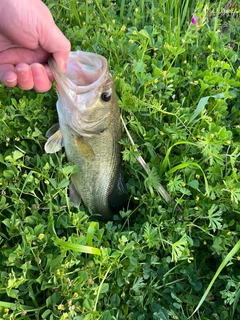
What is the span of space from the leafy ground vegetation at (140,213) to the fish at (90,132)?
0.28ft

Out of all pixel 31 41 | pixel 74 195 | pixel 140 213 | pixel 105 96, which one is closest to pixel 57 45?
pixel 31 41

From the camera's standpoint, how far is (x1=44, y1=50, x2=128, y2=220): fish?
245 centimetres

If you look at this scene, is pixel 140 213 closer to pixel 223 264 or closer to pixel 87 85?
pixel 223 264

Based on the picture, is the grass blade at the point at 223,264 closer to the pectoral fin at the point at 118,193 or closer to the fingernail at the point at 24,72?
the pectoral fin at the point at 118,193

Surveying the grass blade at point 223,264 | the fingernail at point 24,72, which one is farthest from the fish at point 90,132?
the grass blade at point 223,264

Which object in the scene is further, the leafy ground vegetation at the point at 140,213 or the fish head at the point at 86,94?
the fish head at the point at 86,94

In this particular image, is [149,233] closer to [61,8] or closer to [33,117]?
[33,117]

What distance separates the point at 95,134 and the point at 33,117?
440 millimetres

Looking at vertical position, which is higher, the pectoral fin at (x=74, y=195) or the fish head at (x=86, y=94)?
the fish head at (x=86, y=94)

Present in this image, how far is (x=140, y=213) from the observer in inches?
107

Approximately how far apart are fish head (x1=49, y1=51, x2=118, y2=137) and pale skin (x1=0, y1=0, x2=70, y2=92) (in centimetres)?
9

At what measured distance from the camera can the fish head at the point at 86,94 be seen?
7.97 feet

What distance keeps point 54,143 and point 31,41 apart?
2.03 ft

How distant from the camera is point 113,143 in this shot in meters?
2.66
